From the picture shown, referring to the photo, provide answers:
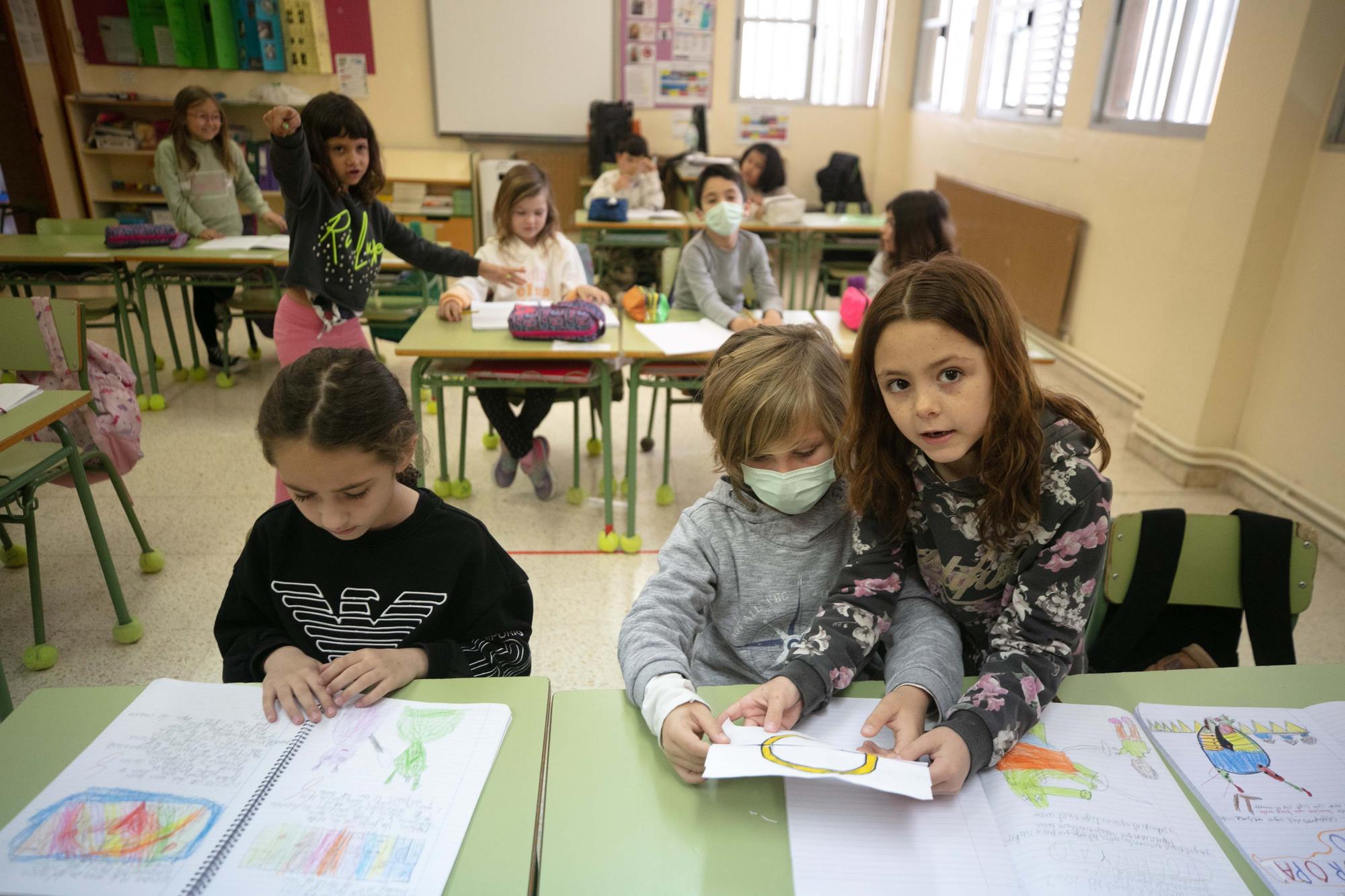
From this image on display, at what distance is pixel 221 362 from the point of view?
4.38 m

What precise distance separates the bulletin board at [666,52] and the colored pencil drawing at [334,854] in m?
6.74

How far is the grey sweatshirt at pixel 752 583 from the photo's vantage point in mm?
1133

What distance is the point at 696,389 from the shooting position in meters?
2.91

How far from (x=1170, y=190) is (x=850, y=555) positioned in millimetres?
3330

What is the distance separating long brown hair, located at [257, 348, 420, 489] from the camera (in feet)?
3.57

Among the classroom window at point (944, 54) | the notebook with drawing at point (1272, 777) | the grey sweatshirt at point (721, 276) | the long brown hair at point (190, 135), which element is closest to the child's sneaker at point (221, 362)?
the long brown hair at point (190, 135)

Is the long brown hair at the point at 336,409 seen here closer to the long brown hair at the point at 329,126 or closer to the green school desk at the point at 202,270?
the long brown hair at the point at 329,126

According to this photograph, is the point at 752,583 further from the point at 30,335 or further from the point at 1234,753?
the point at 30,335

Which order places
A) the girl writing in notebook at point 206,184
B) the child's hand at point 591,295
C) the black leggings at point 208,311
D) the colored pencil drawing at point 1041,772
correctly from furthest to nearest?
1. the black leggings at point 208,311
2. the girl writing in notebook at point 206,184
3. the child's hand at point 591,295
4. the colored pencil drawing at point 1041,772

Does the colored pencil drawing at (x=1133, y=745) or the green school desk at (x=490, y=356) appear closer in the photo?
the colored pencil drawing at (x=1133, y=745)

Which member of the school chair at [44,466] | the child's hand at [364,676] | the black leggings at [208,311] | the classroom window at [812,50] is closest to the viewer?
the child's hand at [364,676]

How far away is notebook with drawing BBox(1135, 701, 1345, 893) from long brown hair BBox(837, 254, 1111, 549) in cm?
30

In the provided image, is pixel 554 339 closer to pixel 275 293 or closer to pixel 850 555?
pixel 850 555

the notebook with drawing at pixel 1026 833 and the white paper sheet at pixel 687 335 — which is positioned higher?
the notebook with drawing at pixel 1026 833
